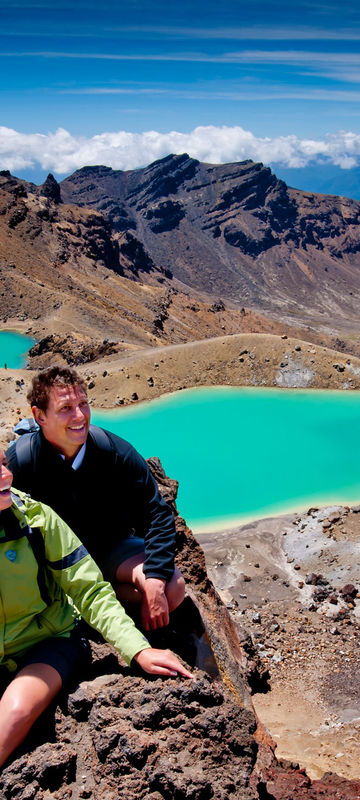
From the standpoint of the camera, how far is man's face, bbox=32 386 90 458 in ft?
17.1

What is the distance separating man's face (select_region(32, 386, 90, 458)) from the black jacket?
165 mm

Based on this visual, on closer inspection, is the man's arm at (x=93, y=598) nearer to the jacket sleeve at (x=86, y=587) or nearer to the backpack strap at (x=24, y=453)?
the jacket sleeve at (x=86, y=587)

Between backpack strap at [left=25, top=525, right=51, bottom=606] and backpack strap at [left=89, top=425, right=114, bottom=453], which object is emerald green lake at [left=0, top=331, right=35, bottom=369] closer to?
backpack strap at [left=89, top=425, right=114, bottom=453]

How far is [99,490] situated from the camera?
5688 millimetres

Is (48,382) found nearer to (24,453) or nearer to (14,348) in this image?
(24,453)

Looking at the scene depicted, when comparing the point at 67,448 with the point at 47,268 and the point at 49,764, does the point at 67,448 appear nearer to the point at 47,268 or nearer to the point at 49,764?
the point at 49,764

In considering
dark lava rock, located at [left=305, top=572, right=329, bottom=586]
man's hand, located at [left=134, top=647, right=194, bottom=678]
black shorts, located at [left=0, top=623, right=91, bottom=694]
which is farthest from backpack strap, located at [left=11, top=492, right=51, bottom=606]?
dark lava rock, located at [left=305, top=572, right=329, bottom=586]

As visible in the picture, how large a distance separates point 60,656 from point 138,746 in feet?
2.80

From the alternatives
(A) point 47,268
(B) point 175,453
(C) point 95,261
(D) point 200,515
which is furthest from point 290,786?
(C) point 95,261

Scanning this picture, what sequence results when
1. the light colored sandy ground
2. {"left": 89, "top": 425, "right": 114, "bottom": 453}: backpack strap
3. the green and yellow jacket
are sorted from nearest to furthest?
the green and yellow jacket → {"left": 89, "top": 425, "right": 114, "bottom": 453}: backpack strap → the light colored sandy ground

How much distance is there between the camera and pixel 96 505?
5.75 meters

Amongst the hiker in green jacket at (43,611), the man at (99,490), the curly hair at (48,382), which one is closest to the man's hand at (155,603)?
the man at (99,490)

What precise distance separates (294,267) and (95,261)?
111053mm

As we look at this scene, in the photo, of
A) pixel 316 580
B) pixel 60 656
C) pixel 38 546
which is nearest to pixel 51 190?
pixel 316 580
